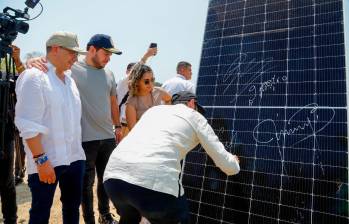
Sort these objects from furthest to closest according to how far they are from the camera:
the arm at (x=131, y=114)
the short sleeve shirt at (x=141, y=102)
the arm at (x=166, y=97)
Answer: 1. the arm at (x=166, y=97)
2. the short sleeve shirt at (x=141, y=102)
3. the arm at (x=131, y=114)

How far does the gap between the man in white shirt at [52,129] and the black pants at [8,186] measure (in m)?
1.06

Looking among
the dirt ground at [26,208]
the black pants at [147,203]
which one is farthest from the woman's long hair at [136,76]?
the dirt ground at [26,208]

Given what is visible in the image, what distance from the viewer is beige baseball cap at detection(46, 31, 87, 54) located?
3.57 meters

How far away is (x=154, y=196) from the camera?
288 cm

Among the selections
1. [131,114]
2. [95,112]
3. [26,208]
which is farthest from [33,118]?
[26,208]

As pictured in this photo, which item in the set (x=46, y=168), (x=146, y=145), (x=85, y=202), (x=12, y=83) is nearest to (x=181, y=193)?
(x=146, y=145)

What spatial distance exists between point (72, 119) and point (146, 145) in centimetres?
105

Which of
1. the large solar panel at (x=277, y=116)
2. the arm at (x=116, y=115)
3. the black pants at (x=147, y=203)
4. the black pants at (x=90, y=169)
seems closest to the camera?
the black pants at (x=147, y=203)

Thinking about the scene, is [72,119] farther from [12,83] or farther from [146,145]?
[12,83]

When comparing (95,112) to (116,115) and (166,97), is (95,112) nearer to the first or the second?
(116,115)

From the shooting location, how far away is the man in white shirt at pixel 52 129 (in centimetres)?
328

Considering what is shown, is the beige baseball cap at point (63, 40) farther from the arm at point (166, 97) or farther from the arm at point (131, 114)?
the arm at point (166, 97)

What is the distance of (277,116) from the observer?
454cm

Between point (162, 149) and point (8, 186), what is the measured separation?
2467mm
